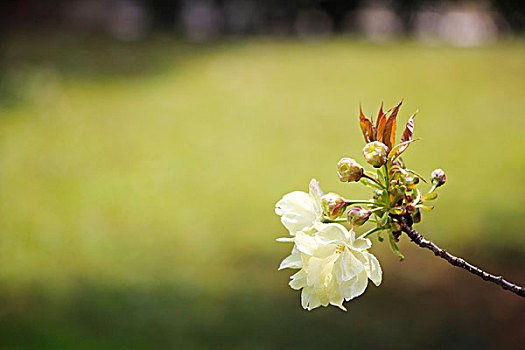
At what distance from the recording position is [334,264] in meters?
0.75

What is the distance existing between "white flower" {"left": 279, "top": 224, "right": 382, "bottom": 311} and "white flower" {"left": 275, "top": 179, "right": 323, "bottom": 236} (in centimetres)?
3

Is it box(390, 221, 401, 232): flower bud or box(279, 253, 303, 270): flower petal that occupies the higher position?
box(390, 221, 401, 232): flower bud

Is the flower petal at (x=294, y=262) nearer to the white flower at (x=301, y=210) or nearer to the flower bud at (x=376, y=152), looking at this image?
the white flower at (x=301, y=210)

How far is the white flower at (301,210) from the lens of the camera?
784mm

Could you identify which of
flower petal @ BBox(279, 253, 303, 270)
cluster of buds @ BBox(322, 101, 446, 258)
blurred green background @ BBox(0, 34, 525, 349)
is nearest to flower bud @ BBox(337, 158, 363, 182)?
cluster of buds @ BBox(322, 101, 446, 258)

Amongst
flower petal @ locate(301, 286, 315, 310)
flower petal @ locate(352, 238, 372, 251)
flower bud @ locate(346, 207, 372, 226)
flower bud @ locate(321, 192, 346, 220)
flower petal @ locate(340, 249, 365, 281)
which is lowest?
flower petal @ locate(301, 286, 315, 310)

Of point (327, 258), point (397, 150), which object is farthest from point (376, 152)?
point (327, 258)

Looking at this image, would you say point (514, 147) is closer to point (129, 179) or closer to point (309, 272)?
point (129, 179)

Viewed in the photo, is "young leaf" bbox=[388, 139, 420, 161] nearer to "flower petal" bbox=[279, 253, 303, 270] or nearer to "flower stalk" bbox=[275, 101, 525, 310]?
"flower stalk" bbox=[275, 101, 525, 310]

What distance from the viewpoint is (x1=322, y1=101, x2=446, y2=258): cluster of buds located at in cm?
76

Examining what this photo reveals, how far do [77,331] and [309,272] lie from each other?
8.97 feet

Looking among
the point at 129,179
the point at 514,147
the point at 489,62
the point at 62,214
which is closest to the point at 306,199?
the point at 62,214

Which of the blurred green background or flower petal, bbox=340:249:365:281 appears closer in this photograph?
flower petal, bbox=340:249:365:281

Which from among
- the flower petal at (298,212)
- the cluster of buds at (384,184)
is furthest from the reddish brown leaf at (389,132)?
the flower petal at (298,212)
